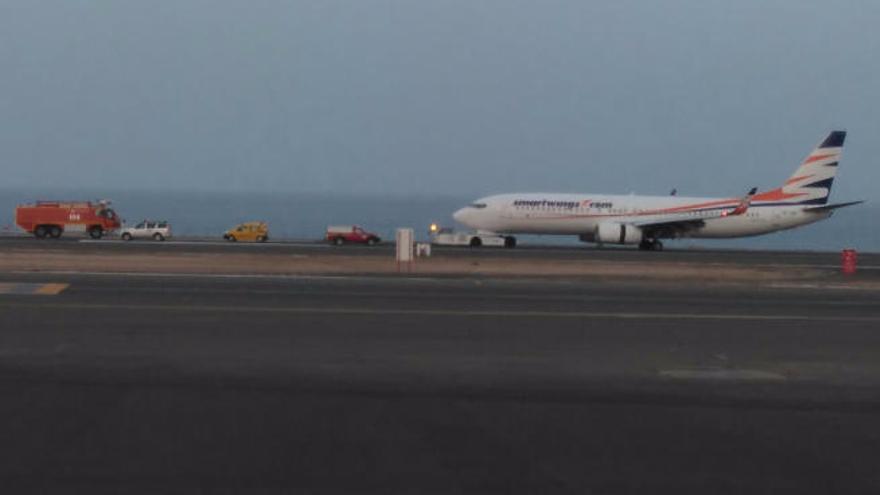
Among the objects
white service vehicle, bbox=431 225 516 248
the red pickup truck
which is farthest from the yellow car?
A: white service vehicle, bbox=431 225 516 248

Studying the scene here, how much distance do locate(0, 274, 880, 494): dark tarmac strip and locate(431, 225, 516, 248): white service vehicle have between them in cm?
3840

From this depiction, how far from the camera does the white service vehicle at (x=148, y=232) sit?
69.5 meters

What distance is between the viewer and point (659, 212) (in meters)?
63.8

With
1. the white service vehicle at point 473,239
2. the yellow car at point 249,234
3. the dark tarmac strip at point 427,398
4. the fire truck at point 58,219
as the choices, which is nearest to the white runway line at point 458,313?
the dark tarmac strip at point 427,398

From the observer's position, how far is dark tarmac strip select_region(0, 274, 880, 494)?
9.54m

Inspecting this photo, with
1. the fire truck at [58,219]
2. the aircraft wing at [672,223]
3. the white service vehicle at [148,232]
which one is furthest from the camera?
the white service vehicle at [148,232]

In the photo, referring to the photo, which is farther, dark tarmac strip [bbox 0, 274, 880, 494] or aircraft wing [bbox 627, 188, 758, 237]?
aircraft wing [bbox 627, 188, 758, 237]

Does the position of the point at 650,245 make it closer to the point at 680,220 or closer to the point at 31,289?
the point at 680,220

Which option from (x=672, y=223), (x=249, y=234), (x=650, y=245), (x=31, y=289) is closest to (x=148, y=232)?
(x=249, y=234)

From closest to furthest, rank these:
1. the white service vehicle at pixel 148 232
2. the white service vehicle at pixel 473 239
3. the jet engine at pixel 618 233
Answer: the jet engine at pixel 618 233 < the white service vehicle at pixel 473 239 < the white service vehicle at pixel 148 232

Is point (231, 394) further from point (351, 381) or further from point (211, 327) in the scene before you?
point (211, 327)

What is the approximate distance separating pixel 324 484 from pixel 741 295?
2161cm

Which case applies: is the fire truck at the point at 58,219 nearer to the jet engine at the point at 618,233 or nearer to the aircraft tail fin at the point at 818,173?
the jet engine at the point at 618,233

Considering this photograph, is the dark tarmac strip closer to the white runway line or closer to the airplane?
the white runway line
